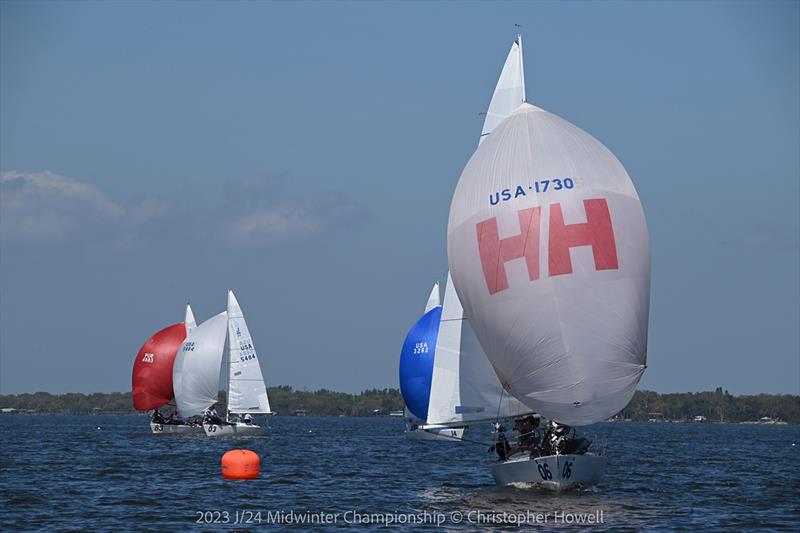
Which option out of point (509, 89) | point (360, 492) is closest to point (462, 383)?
point (360, 492)

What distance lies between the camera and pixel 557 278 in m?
31.4

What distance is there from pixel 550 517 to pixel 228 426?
46536 mm

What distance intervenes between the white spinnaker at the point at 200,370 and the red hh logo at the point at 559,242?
151ft

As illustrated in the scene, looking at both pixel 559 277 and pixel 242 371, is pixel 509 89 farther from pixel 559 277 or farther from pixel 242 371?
pixel 242 371

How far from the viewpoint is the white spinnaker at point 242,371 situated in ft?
249

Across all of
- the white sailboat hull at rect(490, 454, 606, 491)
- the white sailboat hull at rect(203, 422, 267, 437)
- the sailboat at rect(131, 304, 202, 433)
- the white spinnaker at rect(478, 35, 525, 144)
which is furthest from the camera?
the sailboat at rect(131, 304, 202, 433)

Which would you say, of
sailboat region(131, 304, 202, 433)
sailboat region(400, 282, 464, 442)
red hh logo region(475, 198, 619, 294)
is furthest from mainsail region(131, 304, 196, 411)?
red hh logo region(475, 198, 619, 294)

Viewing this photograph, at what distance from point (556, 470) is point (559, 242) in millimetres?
6223

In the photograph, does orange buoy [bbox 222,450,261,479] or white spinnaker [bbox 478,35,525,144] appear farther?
orange buoy [bbox 222,450,261,479]

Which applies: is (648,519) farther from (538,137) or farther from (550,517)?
(538,137)

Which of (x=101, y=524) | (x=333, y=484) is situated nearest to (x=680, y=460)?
(x=333, y=484)

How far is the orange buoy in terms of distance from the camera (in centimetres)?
4194

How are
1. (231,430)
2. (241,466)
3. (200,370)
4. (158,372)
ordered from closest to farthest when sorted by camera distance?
(241,466)
(231,430)
(200,370)
(158,372)

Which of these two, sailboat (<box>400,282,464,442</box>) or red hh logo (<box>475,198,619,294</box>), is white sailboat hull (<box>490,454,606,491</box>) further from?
sailboat (<box>400,282,464,442</box>)
